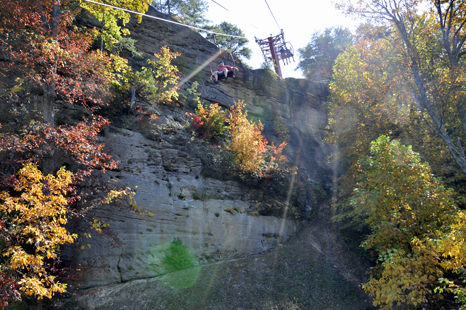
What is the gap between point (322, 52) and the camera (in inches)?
1385

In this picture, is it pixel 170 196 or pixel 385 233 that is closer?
pixel 385 233

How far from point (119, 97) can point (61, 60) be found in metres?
4.22

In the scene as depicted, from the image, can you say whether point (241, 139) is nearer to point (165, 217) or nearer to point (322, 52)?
point (165, 217)

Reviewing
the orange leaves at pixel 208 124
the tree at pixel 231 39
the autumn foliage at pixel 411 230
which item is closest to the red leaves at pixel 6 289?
the autumn foliage at pixel 411 230

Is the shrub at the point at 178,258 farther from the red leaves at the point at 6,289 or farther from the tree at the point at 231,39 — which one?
the tree at the point at 231,39

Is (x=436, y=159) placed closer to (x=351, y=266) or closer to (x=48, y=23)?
(x=351, y=266)

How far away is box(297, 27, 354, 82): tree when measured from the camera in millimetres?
33594

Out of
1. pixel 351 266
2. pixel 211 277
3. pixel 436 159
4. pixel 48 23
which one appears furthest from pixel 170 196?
pixel 436 159

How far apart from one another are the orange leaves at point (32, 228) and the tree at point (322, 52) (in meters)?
31.7

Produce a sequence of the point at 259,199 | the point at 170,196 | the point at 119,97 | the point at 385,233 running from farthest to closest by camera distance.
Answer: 1. the point at 259,199
2. the point at 119,97
3. the point at 170,196
4. the point at 385,233

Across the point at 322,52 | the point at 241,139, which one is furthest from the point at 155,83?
the point at 322,52

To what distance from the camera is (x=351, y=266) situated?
42.4 feet

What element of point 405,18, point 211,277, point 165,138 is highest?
point 405,18

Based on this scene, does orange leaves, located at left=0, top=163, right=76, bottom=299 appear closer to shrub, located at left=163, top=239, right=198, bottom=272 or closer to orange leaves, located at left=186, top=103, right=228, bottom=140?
shrub, located at left=163, top=239, right=198, bottom=272
